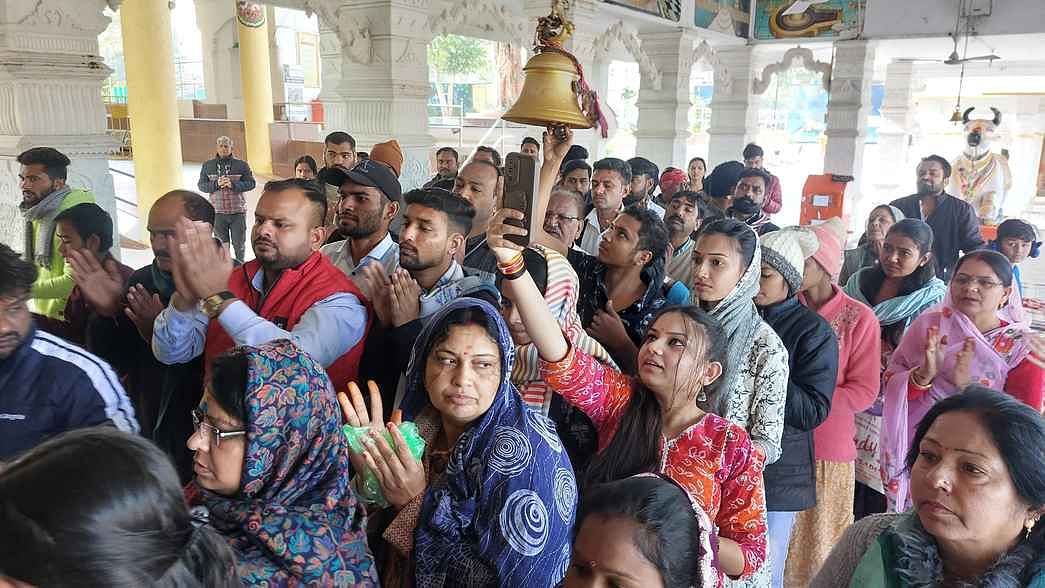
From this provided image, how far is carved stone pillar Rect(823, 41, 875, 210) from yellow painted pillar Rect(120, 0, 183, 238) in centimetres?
957

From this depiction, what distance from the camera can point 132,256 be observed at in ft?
27.2

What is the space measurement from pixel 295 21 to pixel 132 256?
18.1 meters

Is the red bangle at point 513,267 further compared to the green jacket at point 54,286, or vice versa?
the green jacket at point 54,286

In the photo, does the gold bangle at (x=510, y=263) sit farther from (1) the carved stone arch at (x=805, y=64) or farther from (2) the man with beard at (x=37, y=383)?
(1) the carved stone arch at (x=805, y=64)

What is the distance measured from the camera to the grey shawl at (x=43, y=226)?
3.22 m

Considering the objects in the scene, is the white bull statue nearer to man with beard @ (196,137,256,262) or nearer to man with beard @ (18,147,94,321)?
man with beard @ (196,137,256,262)

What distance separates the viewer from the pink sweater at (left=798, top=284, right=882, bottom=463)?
2.70m

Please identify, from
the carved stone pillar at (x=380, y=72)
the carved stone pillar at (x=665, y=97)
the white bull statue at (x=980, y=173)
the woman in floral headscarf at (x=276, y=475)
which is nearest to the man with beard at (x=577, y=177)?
the carved stone pillar at (x=380, y=72)

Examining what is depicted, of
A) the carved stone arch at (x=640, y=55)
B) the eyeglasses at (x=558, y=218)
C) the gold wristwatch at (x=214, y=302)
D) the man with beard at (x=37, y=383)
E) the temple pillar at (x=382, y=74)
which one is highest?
the carved stone arch at (x=640, y=55)

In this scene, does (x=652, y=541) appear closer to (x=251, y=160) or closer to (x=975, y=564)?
(x=975, y=564)

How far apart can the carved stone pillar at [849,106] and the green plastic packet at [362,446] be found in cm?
1033

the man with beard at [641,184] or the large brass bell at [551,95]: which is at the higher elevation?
the large brass bell at [551,95]

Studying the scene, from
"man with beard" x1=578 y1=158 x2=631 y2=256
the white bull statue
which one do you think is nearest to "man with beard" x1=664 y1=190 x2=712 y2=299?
"man with beard" x1=578 y1=158 x2=631 y2=256

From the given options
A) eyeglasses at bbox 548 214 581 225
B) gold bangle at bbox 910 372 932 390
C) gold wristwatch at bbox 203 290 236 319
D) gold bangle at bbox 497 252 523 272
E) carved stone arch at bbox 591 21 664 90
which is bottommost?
gold bangle at bbox 910 372 932 390
